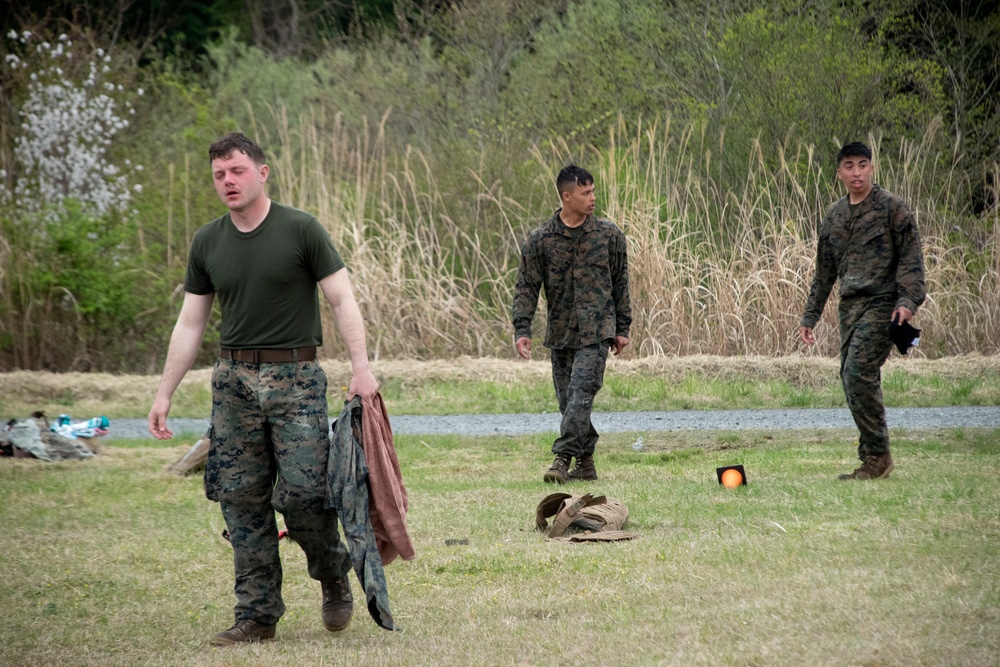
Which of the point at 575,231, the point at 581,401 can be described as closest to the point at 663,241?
the point at 575,231

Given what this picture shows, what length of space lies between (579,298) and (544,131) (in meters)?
9.55

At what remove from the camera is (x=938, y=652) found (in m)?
4.32

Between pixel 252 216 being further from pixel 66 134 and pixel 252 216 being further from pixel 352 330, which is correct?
pixel 66 134

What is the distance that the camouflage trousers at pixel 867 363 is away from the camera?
307 inches

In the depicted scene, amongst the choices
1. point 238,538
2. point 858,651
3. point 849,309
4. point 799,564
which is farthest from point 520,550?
point 849,309

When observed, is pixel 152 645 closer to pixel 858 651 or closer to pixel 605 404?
pixel 858 651

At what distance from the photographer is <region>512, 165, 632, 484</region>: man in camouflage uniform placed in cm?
830

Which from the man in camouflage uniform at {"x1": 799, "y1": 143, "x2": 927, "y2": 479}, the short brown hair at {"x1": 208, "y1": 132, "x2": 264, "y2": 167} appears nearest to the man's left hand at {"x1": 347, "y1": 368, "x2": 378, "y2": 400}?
the short brown hair at {"x1": 208, "y1": 132, "x2": 264, "y2": 167}

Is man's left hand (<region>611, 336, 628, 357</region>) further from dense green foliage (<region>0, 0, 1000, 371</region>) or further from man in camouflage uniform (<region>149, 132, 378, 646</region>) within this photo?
dense green foliage (<region>0, 0, 1000, 371</region>)

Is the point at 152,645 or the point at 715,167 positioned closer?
the point at 152,645

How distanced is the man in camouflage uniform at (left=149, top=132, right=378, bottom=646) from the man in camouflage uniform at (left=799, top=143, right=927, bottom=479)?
12.9 ft

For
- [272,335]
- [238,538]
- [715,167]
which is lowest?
[238,538]

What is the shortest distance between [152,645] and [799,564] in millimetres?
2724

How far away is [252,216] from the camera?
4.98m
